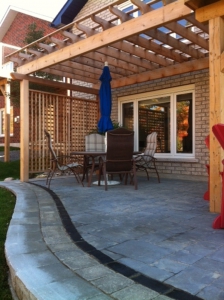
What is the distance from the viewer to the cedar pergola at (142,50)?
310 cm

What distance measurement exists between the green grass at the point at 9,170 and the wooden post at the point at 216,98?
5213 mm

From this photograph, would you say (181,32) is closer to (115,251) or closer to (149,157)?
(149,157)

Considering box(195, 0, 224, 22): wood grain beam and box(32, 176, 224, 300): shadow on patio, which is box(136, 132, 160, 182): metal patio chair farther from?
box(195, 0, 224, 22): wood grain beam

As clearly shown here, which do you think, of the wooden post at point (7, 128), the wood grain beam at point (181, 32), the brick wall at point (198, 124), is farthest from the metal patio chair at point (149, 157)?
the wooden post at point (7, 128)

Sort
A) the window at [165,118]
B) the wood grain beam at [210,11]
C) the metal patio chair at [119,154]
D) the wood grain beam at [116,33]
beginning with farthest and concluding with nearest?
1. the window at [165,118]
2. the metal patio chair at [119,154]
3. the wood grain beam at [116,33]
4. the wood grain beam at [210,11]

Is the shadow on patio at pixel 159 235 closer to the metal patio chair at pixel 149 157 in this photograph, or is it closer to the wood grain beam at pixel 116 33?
the metal patio chair at pixel 149 157

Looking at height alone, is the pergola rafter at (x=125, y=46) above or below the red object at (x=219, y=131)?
above

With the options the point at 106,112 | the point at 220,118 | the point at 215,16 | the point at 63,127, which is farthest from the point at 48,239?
the point at 63,127

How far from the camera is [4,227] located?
9.38 ft

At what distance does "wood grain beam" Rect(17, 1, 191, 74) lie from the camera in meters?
3.42

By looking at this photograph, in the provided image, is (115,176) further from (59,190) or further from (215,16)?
(215,16)

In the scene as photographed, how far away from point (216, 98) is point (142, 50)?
2.91 meters

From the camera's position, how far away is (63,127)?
24.2 ft

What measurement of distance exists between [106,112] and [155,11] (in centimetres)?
242
